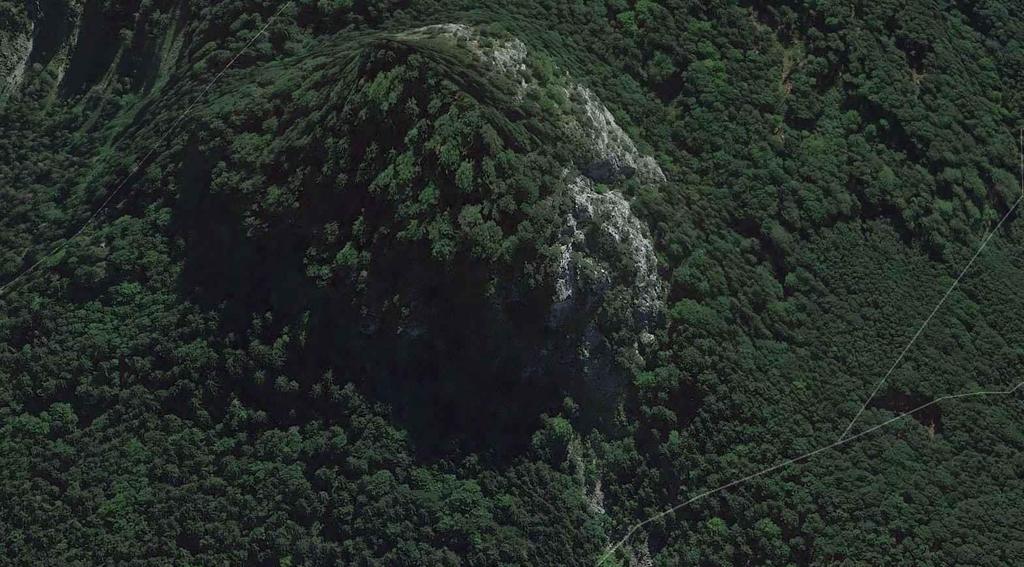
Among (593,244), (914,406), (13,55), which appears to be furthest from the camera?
(13,55)

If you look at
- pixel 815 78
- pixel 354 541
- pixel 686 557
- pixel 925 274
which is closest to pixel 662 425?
pixel 686 557

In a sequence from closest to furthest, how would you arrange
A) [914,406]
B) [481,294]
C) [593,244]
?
[481,294], [593,244], [914,406]

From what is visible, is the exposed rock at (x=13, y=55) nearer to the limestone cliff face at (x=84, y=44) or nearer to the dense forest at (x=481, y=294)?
the limestone cliff face at (x=84, y=44)

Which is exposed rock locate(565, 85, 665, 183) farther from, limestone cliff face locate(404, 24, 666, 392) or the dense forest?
the dense forest

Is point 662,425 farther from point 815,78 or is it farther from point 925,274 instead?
point 815,78

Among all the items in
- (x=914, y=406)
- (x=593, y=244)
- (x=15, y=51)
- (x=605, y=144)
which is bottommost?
(x=914, y=406)

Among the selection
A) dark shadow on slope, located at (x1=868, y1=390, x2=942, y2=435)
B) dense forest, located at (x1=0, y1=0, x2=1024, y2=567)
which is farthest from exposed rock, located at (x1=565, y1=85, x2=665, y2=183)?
dark shadow on slope, located at (x1=868, y1=390, x2=942, y2=435)

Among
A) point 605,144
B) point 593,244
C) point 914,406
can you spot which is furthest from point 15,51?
point 914,406

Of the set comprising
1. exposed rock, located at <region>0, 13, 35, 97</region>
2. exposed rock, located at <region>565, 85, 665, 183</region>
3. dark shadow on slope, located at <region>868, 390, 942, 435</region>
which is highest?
exposed rock, located at <region>565, 85, 665, 183</region>

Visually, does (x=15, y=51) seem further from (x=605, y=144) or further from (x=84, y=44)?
(x=605, y=144)
